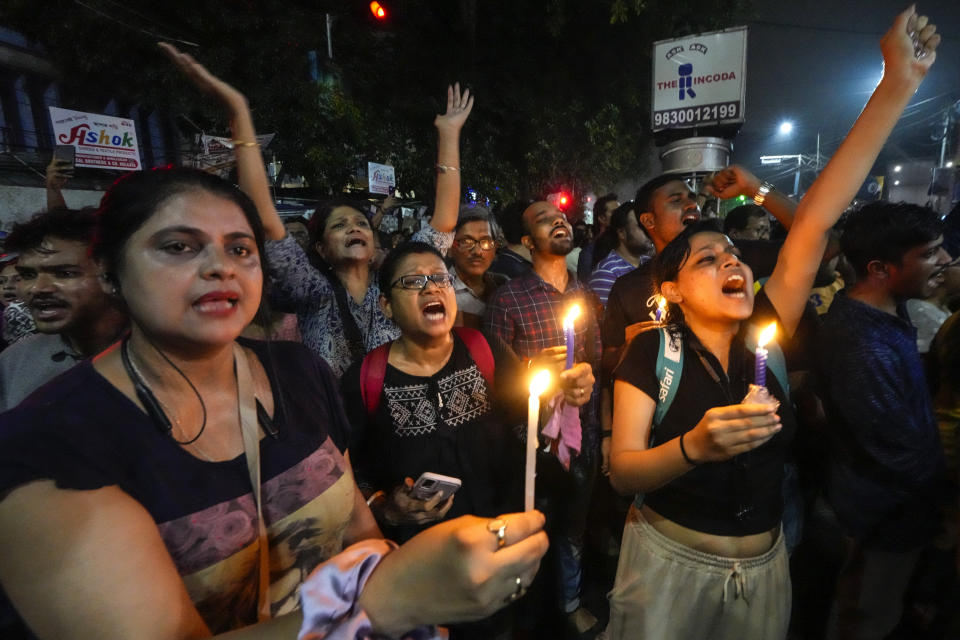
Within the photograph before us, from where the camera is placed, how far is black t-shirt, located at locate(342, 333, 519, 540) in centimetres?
245

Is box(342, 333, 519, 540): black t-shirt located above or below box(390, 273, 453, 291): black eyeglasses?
below

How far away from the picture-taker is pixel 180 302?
1297 millimetres

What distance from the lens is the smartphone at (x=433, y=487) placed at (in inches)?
69.6

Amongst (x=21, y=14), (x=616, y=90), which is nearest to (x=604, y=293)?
(x=616, y=90)

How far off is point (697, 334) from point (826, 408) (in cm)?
110

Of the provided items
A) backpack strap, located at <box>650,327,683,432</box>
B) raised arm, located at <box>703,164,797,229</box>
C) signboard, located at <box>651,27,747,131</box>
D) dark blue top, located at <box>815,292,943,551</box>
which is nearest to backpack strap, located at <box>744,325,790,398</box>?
backpack strap, located at <box>650,327,683,432</box>

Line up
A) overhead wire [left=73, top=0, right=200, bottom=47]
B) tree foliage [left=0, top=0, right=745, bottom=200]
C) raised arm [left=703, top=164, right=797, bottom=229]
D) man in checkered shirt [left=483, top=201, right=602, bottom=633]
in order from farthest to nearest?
1. tree foliage [left=0, top=0, right=745, bottom=200]
2. overhead wire [left=73, top=0, right=200, bottom=47]
3. man in checkered shirt [left=483, top=201, right=602, bottom=633]
4. raised arm [left=703, top=164, right=797, bottom=229]

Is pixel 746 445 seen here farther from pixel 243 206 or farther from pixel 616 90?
pixel 616 90

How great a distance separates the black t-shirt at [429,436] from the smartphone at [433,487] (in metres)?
0.47

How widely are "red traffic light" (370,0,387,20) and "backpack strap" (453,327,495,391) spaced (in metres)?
Answer: 7.37

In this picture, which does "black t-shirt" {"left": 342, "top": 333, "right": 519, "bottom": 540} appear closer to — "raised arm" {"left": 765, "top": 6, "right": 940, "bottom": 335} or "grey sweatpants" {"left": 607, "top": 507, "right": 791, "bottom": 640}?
"grey sweatpants" {"left": 607, "top": 507, "right": 791, "bottom": 640}

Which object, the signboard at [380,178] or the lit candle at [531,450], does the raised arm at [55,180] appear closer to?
the lit candle at [531,450]

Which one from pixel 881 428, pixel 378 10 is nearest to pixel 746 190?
pixel 881 428

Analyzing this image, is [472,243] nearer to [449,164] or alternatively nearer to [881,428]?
[449,164]
